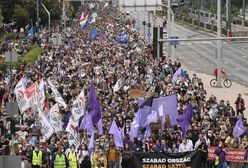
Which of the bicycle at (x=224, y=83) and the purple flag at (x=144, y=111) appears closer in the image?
the purple flag at (x=144, y=111)

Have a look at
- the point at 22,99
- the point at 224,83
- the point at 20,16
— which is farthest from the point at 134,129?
the point at 20,16

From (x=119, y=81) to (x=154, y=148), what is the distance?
12856mm

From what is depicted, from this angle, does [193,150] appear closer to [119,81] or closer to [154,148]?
[154,148]

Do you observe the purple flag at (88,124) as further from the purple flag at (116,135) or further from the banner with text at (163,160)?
the banner with text at (163,160)

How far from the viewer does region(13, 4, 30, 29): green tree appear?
91812 millimetres

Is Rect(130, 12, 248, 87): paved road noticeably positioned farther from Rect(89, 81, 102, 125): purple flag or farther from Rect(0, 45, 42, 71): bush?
Rect(89, 81, 102, 125): purple flag

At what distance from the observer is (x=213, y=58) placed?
7162 cm

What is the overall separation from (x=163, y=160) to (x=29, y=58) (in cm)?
3836

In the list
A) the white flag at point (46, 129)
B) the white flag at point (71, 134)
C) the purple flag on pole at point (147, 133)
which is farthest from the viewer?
the white flag at point (46, 129)

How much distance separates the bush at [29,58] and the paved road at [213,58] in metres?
10.8

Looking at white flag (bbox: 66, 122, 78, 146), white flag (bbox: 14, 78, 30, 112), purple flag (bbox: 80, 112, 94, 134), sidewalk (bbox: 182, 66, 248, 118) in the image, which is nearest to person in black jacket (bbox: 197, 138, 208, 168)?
purple flag (bbox: 80, 112, 94, 134)

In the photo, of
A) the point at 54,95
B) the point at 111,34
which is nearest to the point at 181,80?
the point at 54,95

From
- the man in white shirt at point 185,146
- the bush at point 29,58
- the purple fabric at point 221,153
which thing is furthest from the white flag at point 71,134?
the bush at point 29,58

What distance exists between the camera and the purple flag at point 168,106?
27.0 meters
